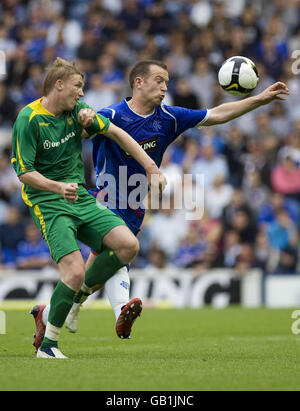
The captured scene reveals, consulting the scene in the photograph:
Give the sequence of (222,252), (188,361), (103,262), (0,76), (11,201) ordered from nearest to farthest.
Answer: (188,361)
(103,262)
(222,252)
(11,201)
(0,76)

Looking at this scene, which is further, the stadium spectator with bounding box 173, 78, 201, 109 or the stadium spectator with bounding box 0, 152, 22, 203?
the stadium spectator with bounding box 0, 152, 22, 203

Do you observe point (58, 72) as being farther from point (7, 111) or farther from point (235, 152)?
point (7, 111)

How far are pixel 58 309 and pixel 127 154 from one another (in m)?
1.98

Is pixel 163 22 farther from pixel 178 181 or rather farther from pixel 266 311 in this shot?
pixel 266 311

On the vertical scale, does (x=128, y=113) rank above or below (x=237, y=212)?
below

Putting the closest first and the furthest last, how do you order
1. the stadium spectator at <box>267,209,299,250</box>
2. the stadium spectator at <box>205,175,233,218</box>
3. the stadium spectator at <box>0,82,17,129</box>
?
the stadium spectator at <box>267,209,299,250</box> < the stadium spectator at <box>205,175,233,218</box> < the stadium spectator at <box>0,82,17,129</box>

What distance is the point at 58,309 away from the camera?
7.44 metres

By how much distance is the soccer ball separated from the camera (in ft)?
28.4

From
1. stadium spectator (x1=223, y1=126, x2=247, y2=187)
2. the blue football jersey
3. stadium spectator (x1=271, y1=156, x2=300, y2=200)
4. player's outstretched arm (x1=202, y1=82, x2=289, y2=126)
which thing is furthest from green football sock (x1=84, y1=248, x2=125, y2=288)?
stadium spectator (x1=223, y1=126, x2=247, y2=187)

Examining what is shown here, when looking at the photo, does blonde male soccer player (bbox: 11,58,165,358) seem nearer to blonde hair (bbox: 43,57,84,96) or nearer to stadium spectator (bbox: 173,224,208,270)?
blonde hair (bbox: 43,57,84,96)

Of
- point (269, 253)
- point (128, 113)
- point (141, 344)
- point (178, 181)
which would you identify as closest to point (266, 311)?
point (269, 253)

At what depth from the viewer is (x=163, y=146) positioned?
8930 mm

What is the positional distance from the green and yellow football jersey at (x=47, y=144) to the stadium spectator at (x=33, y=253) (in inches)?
341

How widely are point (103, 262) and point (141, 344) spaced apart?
154cm
